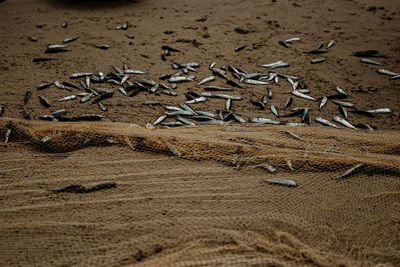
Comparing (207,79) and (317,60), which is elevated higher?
(317,60)

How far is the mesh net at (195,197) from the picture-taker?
1.91 meters

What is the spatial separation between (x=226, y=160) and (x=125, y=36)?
442cm

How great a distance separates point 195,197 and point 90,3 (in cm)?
696

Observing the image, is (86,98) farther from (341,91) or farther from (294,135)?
(341,91)

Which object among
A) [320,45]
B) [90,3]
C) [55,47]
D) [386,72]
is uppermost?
[90,3]

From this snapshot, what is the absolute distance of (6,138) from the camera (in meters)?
2.79

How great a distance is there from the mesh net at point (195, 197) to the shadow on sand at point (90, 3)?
539 cm

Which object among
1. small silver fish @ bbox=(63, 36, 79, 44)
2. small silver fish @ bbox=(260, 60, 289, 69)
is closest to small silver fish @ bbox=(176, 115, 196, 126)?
small silver fish @ bbox=(260, 60, 289, 69)

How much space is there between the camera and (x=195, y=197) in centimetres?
232

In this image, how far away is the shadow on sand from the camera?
7.31 metres

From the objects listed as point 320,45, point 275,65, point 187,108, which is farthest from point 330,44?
point 187,108

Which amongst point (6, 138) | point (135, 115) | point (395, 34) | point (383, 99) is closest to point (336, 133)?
point (383, 99)

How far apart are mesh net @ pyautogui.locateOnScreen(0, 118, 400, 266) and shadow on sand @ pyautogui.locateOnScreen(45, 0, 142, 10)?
5.39 m

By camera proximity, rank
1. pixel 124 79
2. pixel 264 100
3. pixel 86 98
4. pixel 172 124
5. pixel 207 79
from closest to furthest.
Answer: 1. pixel 172 124
2. pixel 86 98
3. pixel 264 100
4. pixel 124 79
5. pixel 207 79
